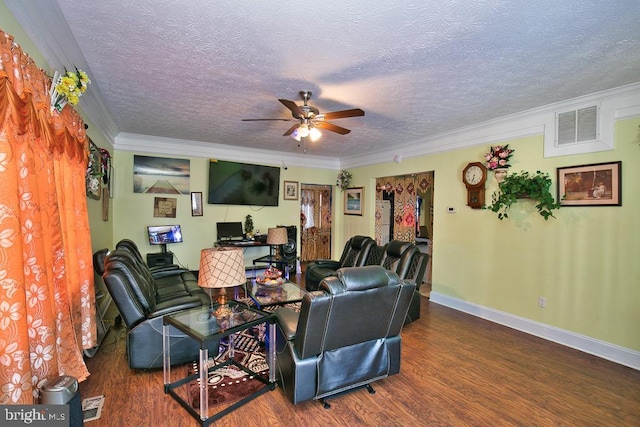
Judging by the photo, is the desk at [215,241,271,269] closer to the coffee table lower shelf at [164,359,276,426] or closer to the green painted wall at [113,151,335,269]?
the green painted wall at [113,151,335,269]

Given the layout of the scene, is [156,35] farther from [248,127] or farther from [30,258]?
[248,127]

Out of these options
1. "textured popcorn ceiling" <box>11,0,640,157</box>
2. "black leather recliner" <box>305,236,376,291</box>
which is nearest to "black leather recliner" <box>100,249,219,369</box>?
"textured popcorn ceiling" <box>11,0,640,157</box>

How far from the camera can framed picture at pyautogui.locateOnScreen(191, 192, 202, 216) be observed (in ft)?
18.4

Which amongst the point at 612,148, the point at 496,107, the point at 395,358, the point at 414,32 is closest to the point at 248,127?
the point at 414,32

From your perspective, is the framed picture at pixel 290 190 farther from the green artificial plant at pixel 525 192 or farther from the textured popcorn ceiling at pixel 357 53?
the green artificial plant at pixel 525 192

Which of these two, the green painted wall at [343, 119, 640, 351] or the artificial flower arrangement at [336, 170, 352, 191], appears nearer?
the green painted wall at [343, 119, 640, 351]

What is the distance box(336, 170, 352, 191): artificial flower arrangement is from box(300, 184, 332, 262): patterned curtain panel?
0.42 metres

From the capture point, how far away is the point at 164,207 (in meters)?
5.38

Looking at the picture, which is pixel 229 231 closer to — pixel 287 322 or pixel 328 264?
pixel 328 264

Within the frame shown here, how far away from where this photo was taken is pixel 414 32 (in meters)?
2.04

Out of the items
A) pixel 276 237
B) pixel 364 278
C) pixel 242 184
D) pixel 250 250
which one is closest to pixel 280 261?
pixel 276 237

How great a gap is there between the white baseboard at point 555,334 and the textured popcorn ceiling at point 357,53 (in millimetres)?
2571

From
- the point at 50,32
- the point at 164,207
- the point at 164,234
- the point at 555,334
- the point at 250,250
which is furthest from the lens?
→ the point at 250,250

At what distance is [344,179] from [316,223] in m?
1.36
